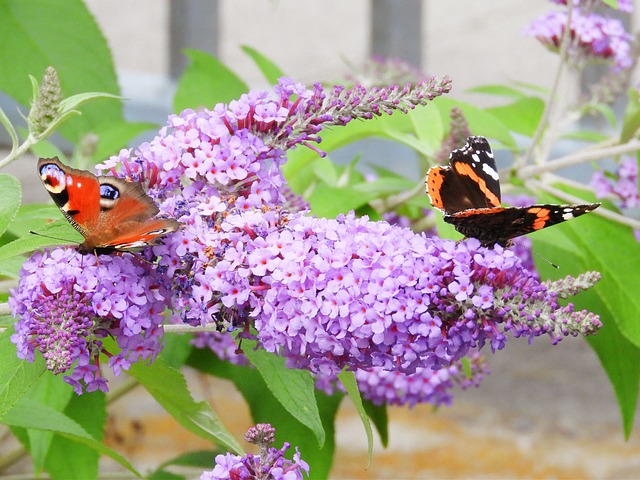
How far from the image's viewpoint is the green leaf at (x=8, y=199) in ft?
2.59

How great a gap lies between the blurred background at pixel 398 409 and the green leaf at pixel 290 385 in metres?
1.35

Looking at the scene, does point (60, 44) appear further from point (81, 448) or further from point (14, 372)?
point (14, 372)

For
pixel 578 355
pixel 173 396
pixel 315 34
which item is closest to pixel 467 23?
pixel 315 34

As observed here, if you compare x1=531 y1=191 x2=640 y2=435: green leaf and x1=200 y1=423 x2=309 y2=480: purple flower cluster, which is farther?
x1=531 y1=191 x2=640 y2=435: green leaf

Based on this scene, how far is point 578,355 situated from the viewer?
11.4 feet

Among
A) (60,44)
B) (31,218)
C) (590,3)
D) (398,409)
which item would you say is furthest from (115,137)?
(398,409)

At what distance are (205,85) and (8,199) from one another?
807mm

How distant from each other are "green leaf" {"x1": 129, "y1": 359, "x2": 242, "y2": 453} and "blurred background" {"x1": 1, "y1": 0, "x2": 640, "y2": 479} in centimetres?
121

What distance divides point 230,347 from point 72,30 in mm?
473

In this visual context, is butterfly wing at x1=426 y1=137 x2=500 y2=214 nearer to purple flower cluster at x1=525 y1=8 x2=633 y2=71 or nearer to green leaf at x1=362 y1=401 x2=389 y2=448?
green leaf at x1=362 y1=401 x2=389 y2=448

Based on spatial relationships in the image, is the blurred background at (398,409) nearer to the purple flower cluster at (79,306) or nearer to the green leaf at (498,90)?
the green leaf at (498,90)

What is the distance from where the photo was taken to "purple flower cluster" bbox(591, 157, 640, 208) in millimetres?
1447

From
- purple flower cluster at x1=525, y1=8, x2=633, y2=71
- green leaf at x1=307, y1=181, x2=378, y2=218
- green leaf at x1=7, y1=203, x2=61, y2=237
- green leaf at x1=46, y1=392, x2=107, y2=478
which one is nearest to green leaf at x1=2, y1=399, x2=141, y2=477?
green leaf at x1=7, y1=203, x2=61, y2=237

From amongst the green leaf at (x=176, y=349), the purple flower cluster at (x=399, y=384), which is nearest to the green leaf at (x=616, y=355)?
the purple flower cluster at (x=399, y=384)
